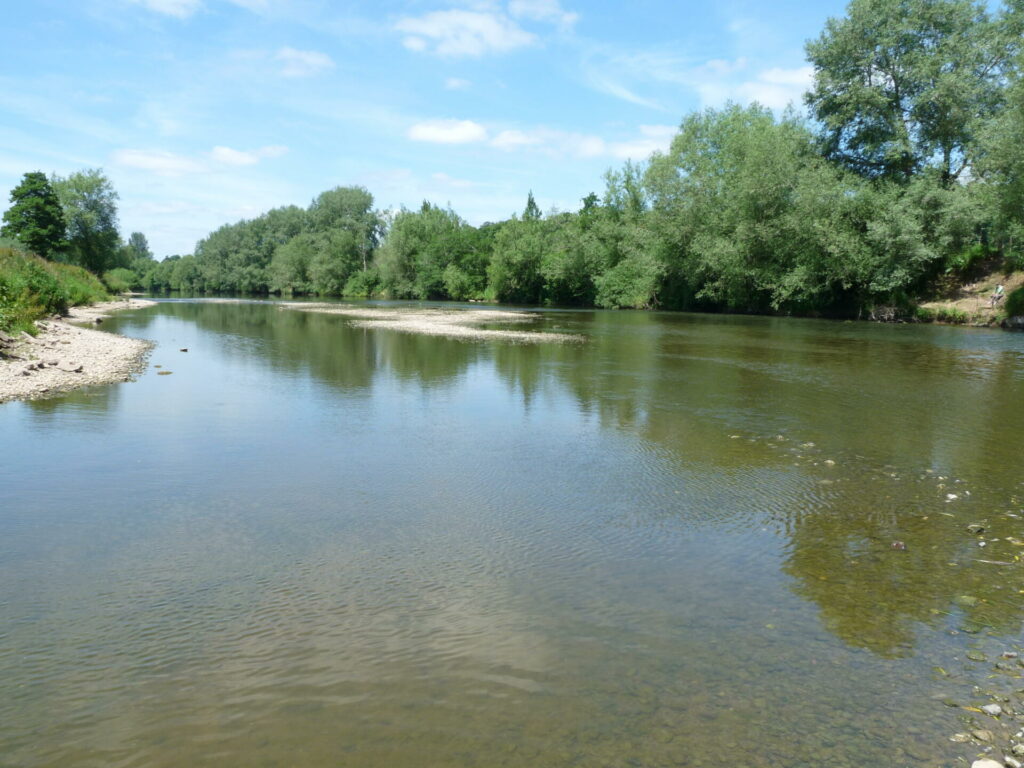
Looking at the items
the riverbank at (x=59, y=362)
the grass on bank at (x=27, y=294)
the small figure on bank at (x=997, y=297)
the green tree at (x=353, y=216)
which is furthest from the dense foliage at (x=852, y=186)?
the green tree at (x=353, y=216)

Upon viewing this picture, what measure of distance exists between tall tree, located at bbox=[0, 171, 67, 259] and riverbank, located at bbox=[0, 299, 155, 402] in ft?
187

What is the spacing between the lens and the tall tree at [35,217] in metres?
69.7

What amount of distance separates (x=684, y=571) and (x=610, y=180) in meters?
73.1

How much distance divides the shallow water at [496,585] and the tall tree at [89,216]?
82808 mm

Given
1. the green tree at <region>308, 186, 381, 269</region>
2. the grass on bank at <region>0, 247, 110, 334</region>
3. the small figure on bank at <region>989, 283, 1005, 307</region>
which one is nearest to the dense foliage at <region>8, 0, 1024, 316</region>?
the small figure on bank at <region>989, 283, 1005, 307</region>

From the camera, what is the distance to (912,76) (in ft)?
149

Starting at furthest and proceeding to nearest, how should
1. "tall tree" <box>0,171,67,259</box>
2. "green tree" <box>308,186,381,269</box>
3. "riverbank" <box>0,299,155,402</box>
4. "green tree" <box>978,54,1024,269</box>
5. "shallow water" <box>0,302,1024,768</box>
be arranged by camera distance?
"green tree" <box>308,186,381,269</box>
"tall tree" <box>0,171,67,259</box>
"green tree" <box>978,54,1024,269</box>
"riverbank" <box>0,299,155,402</box>
"shallow water" <box>0,302,1024,768</box>

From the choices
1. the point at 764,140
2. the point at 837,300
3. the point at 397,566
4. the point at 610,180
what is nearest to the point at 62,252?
the point at 610,180

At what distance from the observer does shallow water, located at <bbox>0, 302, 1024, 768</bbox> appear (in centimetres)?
397

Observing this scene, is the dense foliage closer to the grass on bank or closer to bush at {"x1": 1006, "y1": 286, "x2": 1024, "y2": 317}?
bush at {"x1": 1006, "y1": 286, "x2": 1024, "y2": 317}

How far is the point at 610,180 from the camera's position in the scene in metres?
74.2

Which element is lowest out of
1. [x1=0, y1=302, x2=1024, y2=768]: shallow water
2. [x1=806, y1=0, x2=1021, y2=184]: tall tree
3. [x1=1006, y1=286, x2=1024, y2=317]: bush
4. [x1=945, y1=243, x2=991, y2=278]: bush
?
[x1=0, y1=302, x2=1024, y2=768]: shallow water

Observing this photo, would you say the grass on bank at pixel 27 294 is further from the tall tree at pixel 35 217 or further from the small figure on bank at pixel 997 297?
the small figure on bank at pixel 997 297

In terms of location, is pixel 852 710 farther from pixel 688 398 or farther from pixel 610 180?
pixel 610 180
